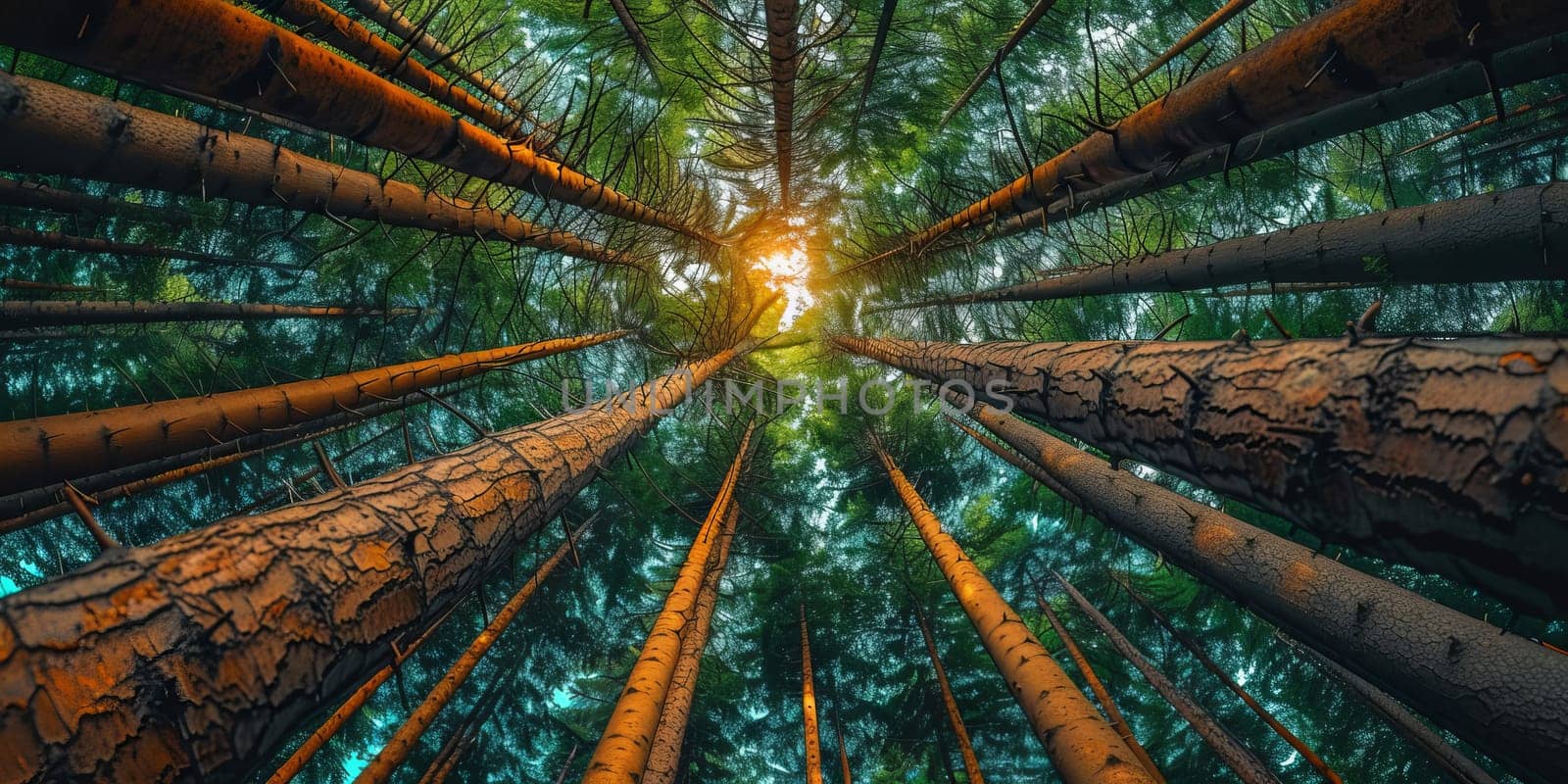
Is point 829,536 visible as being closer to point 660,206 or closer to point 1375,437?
point 660,206

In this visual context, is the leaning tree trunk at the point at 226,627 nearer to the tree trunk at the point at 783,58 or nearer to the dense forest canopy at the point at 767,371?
the dense forest canopy at the point at 767,371

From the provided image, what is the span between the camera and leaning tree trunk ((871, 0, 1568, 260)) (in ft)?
5.29

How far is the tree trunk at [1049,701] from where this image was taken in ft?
8.78

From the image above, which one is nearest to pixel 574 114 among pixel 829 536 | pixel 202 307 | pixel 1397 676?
pixel 202 307

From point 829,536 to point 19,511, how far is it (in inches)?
329

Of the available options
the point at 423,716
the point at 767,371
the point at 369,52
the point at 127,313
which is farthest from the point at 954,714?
the point at 127,313

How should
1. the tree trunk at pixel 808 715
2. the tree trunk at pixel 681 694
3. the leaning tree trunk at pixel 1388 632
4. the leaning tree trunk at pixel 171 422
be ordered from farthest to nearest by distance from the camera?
1. the tree trunk at pixel 808 715
2. the tree trunk at pixel 681 694
3. the leaning tree trunk at pixel 171 422
4. the leaning tree trunk at pixel 1388 632

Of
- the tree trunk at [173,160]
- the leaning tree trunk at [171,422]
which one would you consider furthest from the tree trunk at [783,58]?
the leaning tree trunk at [171,422]

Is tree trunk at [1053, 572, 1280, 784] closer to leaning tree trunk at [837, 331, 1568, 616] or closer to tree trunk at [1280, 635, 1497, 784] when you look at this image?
tree trunk at [1280, 635, 1497, 784]

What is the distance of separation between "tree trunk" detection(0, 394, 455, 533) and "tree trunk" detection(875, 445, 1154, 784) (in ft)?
15.2

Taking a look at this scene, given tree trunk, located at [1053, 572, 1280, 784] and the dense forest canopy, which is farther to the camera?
tree trunk, located at [1053, 572, 1280, 784]

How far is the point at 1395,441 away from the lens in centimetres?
124

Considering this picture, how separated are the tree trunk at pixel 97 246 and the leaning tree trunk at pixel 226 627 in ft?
20.3

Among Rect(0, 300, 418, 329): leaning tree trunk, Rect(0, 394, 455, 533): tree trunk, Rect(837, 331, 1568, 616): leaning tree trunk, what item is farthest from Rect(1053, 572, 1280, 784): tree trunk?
Rect(0, 300, 418, 329): leaning tree trunk
